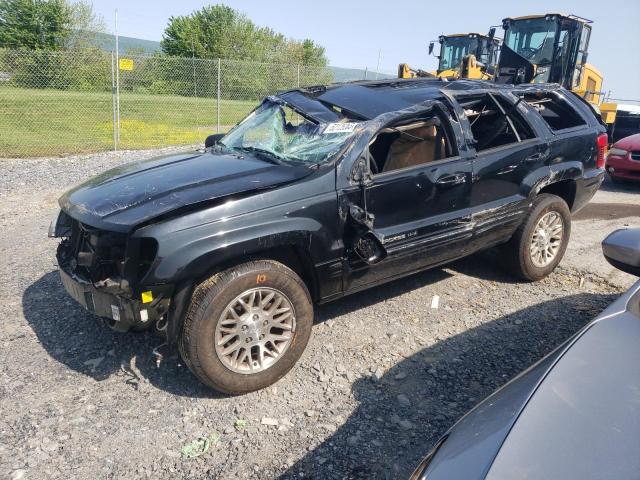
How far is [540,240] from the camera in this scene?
4941mm

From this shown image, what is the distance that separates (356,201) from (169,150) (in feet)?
33.4

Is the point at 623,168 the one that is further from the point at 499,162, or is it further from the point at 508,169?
the point at 499,162

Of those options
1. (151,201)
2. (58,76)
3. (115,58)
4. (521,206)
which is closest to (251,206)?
(151,201)

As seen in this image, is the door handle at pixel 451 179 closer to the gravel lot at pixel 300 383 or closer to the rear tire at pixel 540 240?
the rear tire at pixel 540 240

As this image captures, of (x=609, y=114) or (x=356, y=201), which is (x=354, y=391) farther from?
(x=609, y=114)

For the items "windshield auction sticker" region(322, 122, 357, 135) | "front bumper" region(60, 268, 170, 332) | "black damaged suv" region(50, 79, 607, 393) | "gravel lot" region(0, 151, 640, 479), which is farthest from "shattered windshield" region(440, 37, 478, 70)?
"front bumper" region(60, 268, 170, 332)

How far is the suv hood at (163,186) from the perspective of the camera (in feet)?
10.2

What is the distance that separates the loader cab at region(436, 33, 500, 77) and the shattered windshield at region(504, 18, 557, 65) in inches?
72.3

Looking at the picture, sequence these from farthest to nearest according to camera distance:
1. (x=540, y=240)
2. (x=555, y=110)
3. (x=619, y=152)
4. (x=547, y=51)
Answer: (x=547, y=51) → (x=619, y=152) → (x=555, y=110) → (x=540, y=240)

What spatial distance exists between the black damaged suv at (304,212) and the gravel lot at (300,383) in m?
0.32

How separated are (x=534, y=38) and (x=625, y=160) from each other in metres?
4.79

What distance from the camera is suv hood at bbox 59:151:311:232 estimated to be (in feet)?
10.2

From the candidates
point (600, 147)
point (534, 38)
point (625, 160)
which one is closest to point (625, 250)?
point (600, 147)

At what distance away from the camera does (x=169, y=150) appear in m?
12.8
